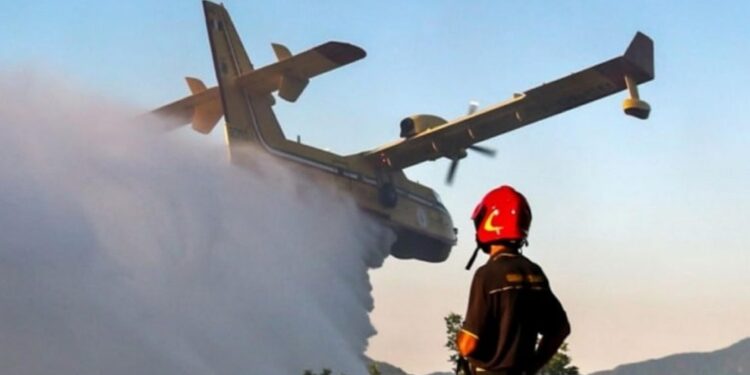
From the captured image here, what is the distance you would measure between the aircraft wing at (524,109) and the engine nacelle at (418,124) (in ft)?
0.49

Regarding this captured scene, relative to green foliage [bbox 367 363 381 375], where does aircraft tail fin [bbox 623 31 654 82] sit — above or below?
above

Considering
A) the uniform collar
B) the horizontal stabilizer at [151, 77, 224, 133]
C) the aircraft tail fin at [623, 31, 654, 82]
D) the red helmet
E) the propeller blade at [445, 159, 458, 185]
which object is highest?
the horizontal stabilizer at [151, 77, 224, 133]

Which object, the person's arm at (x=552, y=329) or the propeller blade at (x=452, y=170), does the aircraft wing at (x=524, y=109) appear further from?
the person's arm at (x=552, y=329)

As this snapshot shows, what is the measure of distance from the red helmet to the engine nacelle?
36.0 m

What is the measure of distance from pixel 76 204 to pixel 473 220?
28108mm

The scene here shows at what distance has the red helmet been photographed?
4691mm

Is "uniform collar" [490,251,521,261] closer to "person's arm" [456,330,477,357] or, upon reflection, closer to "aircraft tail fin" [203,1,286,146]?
"person's arm" [456,330,477,357]

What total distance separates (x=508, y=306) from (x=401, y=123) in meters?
36.6

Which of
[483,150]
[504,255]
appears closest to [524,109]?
[483,150]

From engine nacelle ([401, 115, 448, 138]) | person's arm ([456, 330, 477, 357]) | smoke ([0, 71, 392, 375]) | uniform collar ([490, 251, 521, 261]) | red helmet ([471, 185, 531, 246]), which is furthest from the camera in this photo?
engine nacelle ([401, 115, 448, 138])

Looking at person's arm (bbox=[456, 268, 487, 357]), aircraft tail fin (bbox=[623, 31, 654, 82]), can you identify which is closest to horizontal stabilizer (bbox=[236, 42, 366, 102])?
aircraft tail fin (bbox=[623, 31, 654, 82])

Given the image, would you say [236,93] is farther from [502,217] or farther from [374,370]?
[502,217]

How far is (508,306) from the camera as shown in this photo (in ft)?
15.2

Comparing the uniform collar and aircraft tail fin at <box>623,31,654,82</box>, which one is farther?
aircraft tail fin at <box>623,31,654,82</box>
